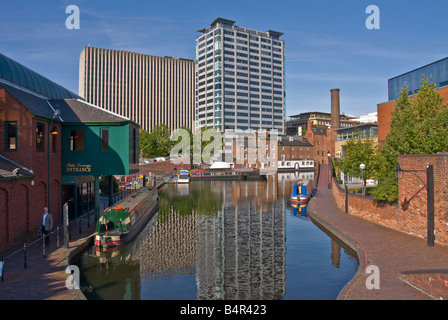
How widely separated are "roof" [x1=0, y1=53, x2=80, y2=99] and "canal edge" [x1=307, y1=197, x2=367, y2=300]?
21180mm

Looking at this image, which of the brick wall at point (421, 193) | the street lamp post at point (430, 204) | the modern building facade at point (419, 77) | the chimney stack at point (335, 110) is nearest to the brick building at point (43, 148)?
the brick wall at point (421, 193)

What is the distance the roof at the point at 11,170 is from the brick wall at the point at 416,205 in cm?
2000

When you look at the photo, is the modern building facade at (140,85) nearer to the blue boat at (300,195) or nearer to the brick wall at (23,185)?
the blue boat at (300,195)

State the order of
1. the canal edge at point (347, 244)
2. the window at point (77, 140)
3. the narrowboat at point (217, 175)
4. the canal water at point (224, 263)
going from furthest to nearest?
the narrowboat at point (217, 175) < the window at point (77, 140) < the canal water at point (224, 263) < the canal edge at point (347, 244)

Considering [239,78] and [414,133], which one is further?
[239,78]

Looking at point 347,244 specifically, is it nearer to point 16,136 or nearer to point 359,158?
point 359,158

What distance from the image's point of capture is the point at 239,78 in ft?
533

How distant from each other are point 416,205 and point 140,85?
168112 millimetres

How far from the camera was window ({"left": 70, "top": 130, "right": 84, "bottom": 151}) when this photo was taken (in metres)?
23.5

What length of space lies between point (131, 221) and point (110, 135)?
595cm

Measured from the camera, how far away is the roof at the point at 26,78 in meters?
21.2

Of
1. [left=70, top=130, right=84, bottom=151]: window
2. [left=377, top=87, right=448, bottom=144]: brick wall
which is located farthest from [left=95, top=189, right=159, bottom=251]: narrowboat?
[left=377, top=87, right=448, bottom=144]: brick wall

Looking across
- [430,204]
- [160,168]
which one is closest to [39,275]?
[430,204]

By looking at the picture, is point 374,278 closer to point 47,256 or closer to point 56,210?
point 47,256
